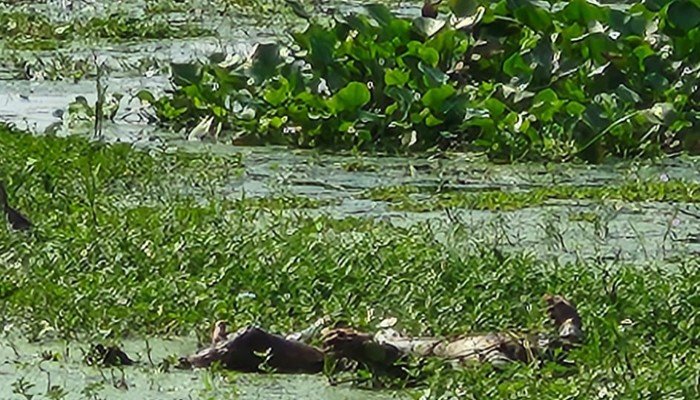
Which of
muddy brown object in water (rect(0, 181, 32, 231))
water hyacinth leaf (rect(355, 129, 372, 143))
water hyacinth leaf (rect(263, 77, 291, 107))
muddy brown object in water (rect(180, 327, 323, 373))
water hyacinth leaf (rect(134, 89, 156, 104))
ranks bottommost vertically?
water hyacinth leaf (rect(134, 89, 156, 104))

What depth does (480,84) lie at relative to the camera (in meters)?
8.05

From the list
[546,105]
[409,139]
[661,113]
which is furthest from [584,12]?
[409,139]

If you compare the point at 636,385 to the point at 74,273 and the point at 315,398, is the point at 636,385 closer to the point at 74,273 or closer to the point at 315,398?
the point at 315,398

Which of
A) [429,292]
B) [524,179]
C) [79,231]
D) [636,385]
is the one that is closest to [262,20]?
[524,179]

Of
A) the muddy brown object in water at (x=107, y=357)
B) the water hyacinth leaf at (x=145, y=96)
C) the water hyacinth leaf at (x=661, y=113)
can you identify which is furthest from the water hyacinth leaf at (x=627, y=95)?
the muddy brown object in water at (x=107, y=357)

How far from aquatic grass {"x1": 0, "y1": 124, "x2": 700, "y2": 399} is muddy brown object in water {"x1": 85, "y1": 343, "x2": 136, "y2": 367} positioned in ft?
0.70

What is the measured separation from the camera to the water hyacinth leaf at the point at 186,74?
27.0ft

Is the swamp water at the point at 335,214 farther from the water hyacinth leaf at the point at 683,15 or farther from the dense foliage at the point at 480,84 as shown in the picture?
the water hyacinth leaf at the point at 683,15

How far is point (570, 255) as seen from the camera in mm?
5531

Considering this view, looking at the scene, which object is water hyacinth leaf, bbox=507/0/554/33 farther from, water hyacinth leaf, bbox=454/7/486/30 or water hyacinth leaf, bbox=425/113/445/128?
water hyacinth leaf, bbox=425/113/445/128

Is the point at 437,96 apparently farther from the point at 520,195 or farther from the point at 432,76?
the point at 520,195

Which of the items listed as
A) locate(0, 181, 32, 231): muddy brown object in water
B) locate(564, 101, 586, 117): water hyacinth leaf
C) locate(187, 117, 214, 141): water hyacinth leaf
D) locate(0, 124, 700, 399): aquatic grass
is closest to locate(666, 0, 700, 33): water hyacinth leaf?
locate(564, 101, 586, 117): water hyacinth leaf

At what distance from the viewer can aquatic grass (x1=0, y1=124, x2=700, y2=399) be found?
4.06 meters

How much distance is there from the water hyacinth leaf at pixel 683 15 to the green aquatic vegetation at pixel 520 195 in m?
1.16
